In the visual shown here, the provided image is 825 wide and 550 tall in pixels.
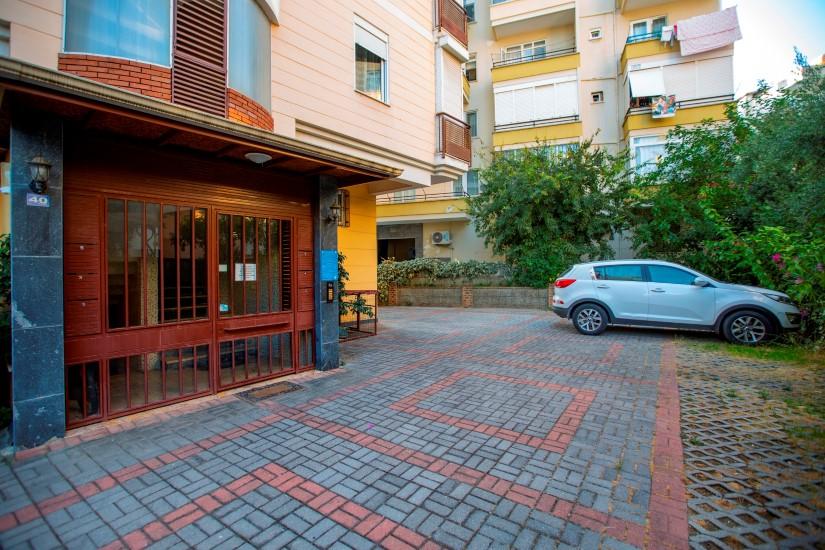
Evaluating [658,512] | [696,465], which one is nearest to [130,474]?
[658,512]

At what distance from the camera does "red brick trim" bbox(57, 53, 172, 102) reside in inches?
199

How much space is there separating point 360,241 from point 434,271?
19.5 ft

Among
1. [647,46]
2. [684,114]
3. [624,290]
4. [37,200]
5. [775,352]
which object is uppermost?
[647,46]

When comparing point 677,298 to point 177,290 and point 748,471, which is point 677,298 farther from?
point 177,290

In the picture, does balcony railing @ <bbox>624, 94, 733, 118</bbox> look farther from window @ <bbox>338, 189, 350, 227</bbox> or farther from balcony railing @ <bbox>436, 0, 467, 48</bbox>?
window @ <bbox>338, 189, 350, 227</bbox>

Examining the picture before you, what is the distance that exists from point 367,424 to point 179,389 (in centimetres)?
254

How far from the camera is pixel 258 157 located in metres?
5.00

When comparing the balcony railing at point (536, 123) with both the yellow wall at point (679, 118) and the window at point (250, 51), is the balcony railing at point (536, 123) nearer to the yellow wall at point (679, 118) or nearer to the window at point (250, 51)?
the yellow wall at point (679, 118)

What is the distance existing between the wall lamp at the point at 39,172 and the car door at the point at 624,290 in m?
9.58

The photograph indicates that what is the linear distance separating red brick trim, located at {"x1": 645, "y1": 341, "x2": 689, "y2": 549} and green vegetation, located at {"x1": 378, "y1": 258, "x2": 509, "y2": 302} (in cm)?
1101

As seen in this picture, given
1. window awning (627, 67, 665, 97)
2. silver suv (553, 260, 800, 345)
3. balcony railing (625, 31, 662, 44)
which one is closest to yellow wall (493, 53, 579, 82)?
balcony railing (625, 31, 662, 44)

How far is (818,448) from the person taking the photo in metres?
3.58

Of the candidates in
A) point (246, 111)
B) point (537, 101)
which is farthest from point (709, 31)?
point (246, 111)

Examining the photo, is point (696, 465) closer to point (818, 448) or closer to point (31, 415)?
point (818, 448)
